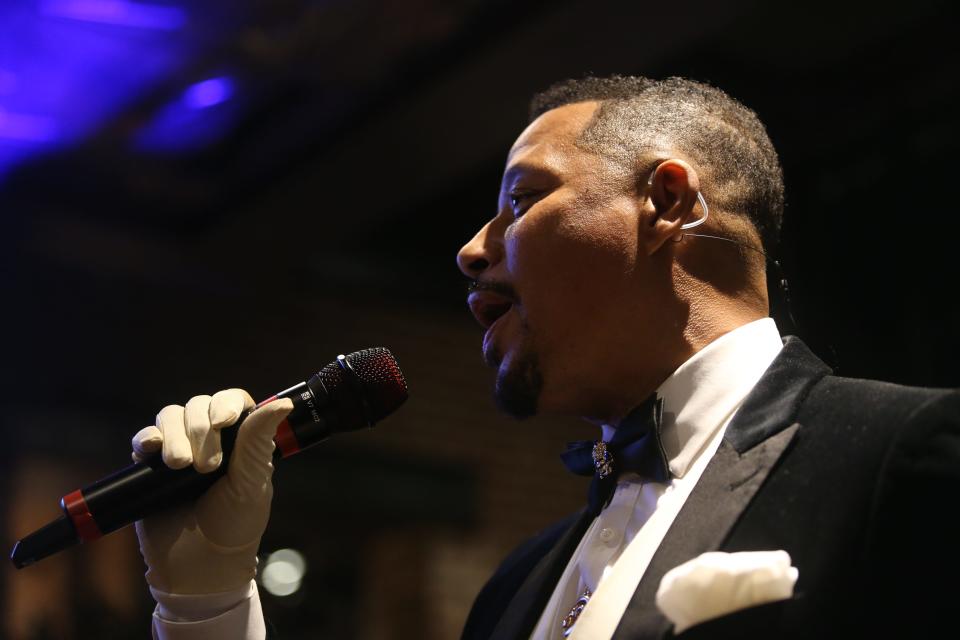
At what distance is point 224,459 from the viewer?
5.07 ft

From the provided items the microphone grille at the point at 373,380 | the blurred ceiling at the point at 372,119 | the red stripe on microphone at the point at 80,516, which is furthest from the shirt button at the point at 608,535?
the blurred ceiling at the point at 372,119

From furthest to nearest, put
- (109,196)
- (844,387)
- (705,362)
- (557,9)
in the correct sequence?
(109,196) < (557,9) < (705,362) < (844,387)

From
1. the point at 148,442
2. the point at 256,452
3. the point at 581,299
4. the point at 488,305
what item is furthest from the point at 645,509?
the point at 148,442

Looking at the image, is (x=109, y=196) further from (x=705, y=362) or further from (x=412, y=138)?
(x=705, y=362)

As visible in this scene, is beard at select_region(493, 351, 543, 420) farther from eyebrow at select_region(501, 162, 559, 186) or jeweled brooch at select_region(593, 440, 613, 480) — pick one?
eyebrow at select_region(501, 162, 559, 186)

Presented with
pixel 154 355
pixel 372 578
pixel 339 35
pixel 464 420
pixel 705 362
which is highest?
pixel 339 35

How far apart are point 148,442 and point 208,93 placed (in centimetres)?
245

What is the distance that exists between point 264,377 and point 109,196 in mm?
973

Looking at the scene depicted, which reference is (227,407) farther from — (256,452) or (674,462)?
(674,462)

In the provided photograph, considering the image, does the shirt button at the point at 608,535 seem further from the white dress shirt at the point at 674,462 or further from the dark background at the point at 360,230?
the dark background at the point at 360,230

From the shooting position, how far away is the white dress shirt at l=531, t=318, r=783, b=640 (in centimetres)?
146

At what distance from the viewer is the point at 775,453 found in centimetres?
133

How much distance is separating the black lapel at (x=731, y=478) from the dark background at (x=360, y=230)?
1.89 meters

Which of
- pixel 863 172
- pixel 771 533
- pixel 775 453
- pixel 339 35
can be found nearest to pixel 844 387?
pixel 775 453
